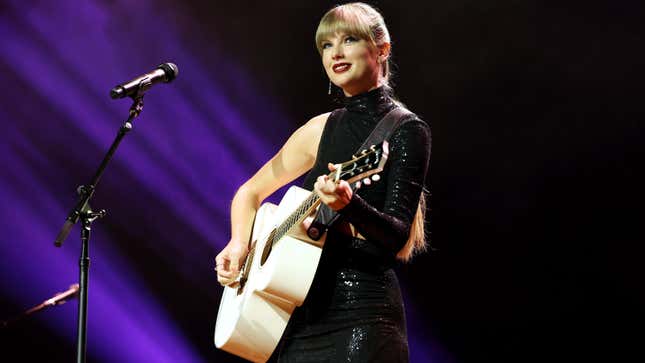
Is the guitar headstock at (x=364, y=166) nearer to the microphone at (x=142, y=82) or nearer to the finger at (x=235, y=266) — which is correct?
the finger at (x=235, y=266)

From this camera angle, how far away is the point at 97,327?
4.76 m

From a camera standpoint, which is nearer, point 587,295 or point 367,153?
point 367,153

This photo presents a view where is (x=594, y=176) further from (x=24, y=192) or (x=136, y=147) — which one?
(x=24, y=192)

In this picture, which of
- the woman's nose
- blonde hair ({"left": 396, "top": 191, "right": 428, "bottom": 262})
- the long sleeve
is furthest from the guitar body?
the woman's nose

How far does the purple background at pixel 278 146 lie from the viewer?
433 cm

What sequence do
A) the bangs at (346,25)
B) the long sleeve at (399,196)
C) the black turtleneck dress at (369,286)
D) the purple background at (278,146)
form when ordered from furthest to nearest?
the purple background at (278,146) → the bangs at (346,25) → the black turtleneck dress at (369,286) → the long sleeve at (399,196)

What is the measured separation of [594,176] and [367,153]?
2966mm

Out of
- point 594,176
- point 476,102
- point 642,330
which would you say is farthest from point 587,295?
point 476,102

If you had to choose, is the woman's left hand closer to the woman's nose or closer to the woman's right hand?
the woman's nose

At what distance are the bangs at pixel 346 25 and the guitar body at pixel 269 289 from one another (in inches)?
22.5

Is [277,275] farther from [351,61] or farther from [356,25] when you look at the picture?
[356,25]

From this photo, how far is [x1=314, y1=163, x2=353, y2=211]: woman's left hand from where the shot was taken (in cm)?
176

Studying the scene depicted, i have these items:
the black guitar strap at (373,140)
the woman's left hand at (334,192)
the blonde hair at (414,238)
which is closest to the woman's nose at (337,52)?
the black guitar strap at (373,140)

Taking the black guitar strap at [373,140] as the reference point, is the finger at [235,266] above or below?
below
